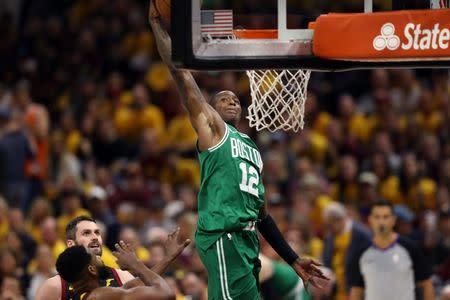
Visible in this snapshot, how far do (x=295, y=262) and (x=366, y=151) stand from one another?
8.74m

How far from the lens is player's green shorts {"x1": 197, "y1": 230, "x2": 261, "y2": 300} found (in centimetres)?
897

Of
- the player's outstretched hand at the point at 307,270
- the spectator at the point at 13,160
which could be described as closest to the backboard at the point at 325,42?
the player's outstretched hand at the point at 307,270

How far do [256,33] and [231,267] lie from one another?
1.58 m

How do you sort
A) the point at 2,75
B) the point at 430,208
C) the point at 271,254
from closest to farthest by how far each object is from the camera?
the point at 271,254 → the point at 430,208 → the point at 2,75

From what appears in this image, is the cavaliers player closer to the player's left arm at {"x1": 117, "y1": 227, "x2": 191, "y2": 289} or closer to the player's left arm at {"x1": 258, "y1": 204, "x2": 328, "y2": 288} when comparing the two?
the player's left arm at {"x1": 117, "y1": 227, "x2": 191, "y2": 289}

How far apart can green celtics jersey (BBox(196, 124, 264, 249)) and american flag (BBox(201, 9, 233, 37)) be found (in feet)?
2.32

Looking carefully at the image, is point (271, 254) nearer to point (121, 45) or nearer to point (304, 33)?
point (304, 33)

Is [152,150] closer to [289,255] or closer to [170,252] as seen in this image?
[289,255]

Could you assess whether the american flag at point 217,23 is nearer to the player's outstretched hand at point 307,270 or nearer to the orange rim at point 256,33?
the orange rim at point 256,33

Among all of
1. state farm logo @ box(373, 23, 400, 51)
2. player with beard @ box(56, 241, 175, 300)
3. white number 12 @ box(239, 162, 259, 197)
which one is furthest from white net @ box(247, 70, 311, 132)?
player with beard @ box(56, 241, 175, 300)

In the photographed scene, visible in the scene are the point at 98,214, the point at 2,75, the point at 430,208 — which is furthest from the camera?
the point at 2,75

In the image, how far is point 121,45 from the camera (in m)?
20.5

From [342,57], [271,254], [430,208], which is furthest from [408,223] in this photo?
[342,57]

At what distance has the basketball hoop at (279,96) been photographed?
378 inches
